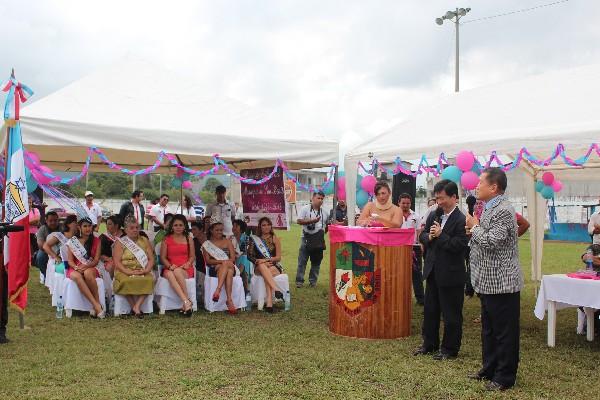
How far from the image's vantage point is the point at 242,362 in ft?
16.1

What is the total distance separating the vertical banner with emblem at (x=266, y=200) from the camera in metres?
7.91

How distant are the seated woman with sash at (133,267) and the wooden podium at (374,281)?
2.35 m

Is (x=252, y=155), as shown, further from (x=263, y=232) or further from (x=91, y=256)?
(x=91, y=256)

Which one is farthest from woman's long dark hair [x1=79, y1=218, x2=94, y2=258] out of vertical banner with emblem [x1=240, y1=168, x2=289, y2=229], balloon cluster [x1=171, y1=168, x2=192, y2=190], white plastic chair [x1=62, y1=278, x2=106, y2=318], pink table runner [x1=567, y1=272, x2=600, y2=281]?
pink table runner [x1=567, y1=272, x2=600, y2=281]

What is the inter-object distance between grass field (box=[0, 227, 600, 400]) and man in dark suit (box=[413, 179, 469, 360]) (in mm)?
286

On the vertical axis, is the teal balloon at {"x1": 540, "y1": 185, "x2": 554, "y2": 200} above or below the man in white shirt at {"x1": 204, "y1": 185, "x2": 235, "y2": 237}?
above

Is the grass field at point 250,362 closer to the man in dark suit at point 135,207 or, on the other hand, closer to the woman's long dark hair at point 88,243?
the woman's long dark hair at point 88,243

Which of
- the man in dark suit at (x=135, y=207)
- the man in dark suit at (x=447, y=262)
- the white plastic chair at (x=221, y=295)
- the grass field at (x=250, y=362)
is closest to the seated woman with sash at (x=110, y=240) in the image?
the grass field at (x=250, y=362)

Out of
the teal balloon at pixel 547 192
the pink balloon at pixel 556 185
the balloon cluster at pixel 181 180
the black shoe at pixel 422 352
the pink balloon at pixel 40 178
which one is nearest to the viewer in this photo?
the black shoe at pixel 422 352

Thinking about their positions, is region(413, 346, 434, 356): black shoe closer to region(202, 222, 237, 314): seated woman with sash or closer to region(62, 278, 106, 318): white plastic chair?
region(202, 222, 237, 314): seated woman with sash

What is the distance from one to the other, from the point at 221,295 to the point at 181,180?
3320 mm

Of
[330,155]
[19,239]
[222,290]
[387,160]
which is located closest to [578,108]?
[387,160]

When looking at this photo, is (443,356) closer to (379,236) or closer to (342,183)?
(379,236)

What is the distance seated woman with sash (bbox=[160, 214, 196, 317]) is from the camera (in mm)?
6953
